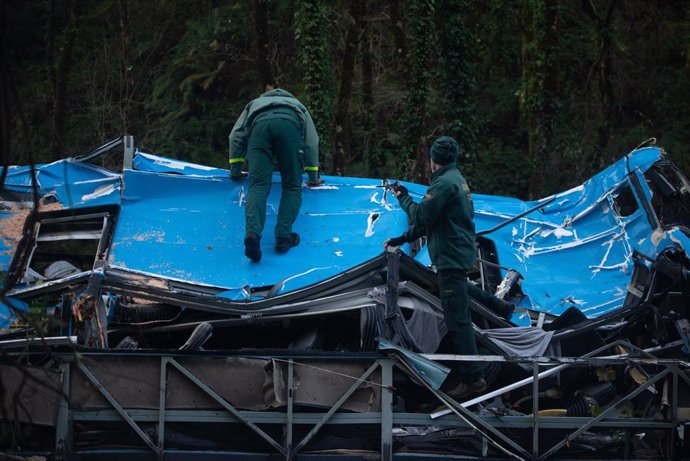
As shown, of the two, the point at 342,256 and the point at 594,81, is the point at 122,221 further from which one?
the point at 594,81

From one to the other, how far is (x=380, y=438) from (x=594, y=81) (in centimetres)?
1603

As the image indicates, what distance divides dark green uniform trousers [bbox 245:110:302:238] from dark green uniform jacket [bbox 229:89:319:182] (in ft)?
0.29

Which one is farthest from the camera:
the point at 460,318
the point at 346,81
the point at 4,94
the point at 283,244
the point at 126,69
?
the point at 126,69

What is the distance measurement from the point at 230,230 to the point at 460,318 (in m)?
2.45

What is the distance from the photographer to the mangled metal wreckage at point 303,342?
6.24 meters

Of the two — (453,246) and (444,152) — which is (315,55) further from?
(453,246)

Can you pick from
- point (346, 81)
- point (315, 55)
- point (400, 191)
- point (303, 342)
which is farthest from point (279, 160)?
point (346, 81)

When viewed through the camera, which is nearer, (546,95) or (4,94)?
(4,94)

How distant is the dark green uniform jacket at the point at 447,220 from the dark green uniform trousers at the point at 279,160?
1530 mm

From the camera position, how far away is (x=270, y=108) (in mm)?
8109

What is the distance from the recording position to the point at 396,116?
1897 cm

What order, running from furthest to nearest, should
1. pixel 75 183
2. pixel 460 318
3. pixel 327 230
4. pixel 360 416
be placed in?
1. pixel 75 183
2. pixel 327 230
3. pixel 460 318
4. pixel 360 416

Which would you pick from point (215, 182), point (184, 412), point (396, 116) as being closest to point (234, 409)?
point (184, 412)

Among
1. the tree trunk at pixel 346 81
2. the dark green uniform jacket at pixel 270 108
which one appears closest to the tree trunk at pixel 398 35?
the tree trunk at pixel 346 81
